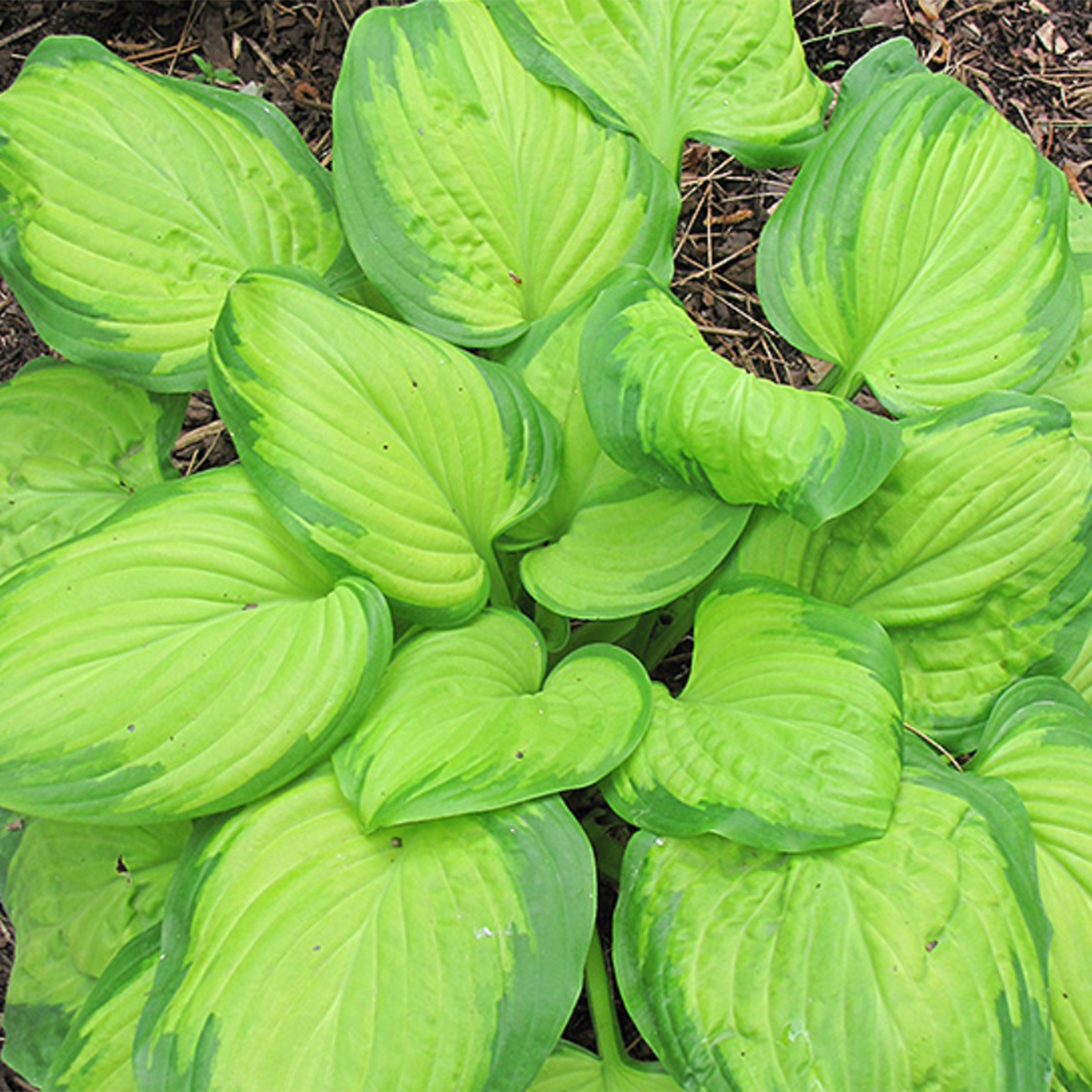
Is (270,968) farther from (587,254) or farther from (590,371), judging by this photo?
(587,254)

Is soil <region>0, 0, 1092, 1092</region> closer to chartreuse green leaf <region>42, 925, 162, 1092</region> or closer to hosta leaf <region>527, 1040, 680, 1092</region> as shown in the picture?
chartreuse green leaf <region>42, 925, 162, 1092</region>

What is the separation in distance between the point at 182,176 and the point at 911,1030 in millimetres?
1249

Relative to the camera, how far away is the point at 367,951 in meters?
0.99

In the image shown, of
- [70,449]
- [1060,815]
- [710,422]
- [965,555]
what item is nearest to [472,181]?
[710,422]

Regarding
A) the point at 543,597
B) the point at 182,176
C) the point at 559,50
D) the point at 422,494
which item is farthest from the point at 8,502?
the point at 559,50

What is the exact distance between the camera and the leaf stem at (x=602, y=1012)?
1.20 metres

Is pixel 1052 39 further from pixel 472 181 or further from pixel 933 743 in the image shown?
pixel 933 743

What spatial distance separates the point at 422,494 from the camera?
1.13 meters

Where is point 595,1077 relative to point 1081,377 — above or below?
below

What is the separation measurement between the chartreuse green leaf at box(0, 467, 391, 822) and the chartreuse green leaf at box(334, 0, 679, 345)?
422mm

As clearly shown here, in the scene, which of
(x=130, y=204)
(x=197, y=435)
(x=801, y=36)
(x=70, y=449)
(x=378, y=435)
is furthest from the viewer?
(x=801, y=36)

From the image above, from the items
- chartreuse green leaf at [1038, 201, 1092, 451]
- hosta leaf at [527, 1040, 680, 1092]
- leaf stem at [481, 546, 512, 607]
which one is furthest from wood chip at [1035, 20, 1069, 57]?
hosta leaf at [527, 1040, 680, 1092]

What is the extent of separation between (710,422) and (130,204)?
29.8 inches

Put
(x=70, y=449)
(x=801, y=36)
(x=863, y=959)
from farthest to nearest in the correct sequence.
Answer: (x=801, y=36), (x=70, y=449), (x=863, y=959)
